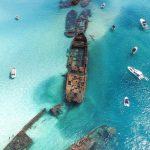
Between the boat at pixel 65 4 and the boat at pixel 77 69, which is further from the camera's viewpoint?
the boat at pixel 65 4

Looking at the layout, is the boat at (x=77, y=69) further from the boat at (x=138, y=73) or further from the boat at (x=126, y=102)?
the boat at (x=138, y=73)

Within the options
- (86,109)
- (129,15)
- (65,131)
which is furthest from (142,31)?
(65,131)

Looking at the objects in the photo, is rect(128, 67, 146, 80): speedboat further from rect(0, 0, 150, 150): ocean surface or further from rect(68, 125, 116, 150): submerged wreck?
rect(68, 125, 116, 150): submerged wreck

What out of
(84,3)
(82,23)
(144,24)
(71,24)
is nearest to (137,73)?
(144,24)

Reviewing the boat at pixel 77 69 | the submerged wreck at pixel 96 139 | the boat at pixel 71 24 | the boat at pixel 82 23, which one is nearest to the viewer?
the submerged wreck at pixel 96 139

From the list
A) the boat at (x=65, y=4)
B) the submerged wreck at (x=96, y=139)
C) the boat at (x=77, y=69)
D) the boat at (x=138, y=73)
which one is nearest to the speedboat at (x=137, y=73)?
the boat at (x=138, y=73)

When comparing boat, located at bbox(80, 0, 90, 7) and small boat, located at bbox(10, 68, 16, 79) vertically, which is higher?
boat, located at bbox(80, 0, 90, 7)

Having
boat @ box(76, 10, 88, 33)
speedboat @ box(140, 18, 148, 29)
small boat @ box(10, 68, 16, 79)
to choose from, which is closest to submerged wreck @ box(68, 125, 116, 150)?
small boat @ box(10, 68, 16, 79)

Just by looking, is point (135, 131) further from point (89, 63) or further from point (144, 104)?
point (89, 63)
